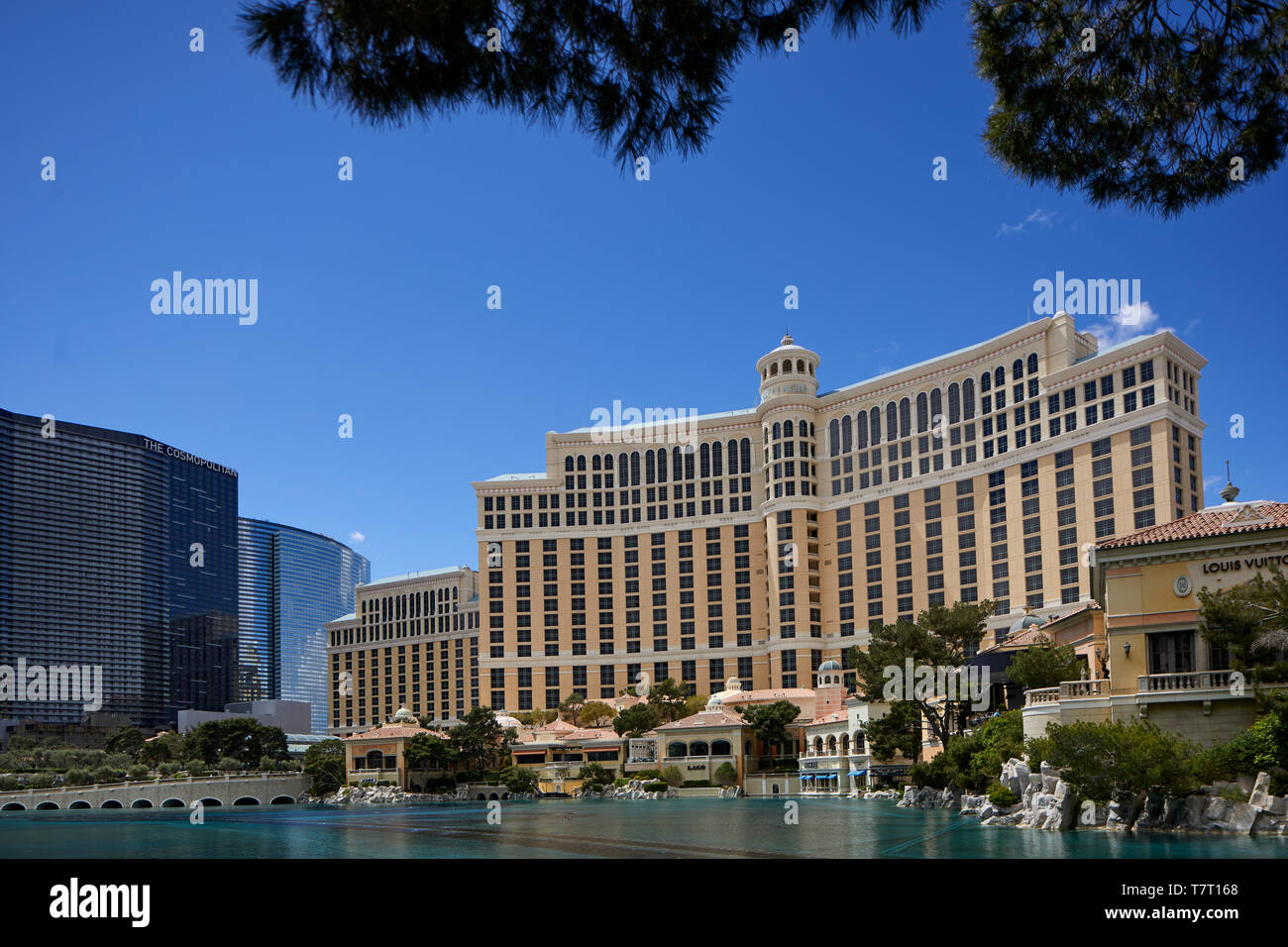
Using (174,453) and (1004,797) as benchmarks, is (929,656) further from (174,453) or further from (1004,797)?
(174,453)

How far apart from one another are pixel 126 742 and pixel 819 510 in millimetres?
69848

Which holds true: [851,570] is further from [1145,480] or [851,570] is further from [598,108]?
[598,108]

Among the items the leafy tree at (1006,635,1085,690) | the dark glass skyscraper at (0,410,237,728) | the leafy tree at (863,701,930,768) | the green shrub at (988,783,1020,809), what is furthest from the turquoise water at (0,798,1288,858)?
the dark glass skyscraper at (0,410,237,728)

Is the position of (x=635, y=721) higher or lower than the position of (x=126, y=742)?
higher

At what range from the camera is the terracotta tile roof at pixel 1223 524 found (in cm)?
2897

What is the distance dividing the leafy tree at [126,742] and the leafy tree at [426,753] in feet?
119

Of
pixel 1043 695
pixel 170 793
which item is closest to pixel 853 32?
pixel 1043 695

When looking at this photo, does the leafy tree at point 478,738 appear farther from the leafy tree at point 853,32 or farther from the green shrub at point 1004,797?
the leafy tree at point 853,32

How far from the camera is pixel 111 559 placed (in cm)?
10694

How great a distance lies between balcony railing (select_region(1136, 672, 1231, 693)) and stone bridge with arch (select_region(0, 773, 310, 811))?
70.7 meters

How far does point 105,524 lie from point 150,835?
218 ft

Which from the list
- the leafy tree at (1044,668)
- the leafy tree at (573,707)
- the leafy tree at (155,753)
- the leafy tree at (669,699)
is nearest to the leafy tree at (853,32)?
the leafy tree at (1044,668)
